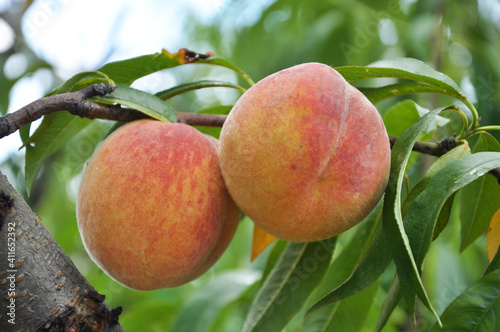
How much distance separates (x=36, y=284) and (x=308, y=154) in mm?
515

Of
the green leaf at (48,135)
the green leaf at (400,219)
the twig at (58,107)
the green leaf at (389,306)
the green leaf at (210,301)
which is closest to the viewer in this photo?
the green leaf at (400,219)

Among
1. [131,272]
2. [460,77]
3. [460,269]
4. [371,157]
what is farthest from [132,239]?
[460,77]

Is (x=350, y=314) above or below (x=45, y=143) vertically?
below

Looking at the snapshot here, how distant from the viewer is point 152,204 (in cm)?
95

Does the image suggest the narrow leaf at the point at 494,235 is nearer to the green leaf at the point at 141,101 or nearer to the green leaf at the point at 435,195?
the green leaf at the point at 435,195

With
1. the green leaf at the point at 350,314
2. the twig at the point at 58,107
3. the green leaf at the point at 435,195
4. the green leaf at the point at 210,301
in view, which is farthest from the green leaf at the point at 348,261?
the twig at the point at 58,107

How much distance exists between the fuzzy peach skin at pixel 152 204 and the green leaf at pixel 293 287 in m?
0.25

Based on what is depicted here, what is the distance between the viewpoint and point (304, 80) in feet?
3.04

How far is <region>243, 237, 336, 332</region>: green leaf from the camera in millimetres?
1199

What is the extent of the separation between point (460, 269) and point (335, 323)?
0.95 meters

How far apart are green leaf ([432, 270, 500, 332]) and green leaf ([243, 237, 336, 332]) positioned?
0.33 m

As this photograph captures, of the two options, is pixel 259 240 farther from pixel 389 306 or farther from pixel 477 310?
pixel 477 310

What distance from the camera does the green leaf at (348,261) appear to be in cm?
126

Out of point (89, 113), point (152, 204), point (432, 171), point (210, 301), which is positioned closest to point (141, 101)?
point (89, 113)
